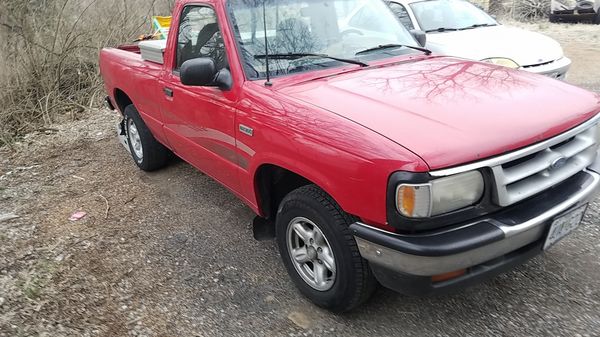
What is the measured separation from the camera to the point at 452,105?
2584 millimetres

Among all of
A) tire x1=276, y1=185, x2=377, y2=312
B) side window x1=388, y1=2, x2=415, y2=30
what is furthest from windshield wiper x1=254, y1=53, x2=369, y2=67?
side window x1=388, y1=2, x2=415, y2=30

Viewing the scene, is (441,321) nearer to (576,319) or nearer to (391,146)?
(576,319)

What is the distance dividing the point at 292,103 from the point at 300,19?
0.92 meters

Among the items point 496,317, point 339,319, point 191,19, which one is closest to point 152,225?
point 191,19

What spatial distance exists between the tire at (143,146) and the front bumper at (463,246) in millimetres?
3215

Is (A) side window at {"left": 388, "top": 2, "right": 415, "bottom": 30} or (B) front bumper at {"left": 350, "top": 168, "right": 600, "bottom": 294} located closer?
(B) front bumper at {"left": 350, "top": 168, "right": 600, "bottom": 294}

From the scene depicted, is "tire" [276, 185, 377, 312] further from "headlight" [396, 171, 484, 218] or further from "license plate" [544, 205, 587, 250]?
"license plate" [544, 205, 587, 250]

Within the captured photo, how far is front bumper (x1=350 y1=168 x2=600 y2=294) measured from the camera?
2189 mm

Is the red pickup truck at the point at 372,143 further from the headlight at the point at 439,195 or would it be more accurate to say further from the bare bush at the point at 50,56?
the bare bush at the point at 50,56

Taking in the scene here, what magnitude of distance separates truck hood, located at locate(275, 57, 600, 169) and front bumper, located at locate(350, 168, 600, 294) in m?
0.33

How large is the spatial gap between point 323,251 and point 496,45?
4634mm

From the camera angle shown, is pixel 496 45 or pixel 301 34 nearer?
pixel 301 34

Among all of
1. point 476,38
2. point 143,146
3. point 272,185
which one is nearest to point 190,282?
point 272,185

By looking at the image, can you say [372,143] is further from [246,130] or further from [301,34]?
[301,34]
